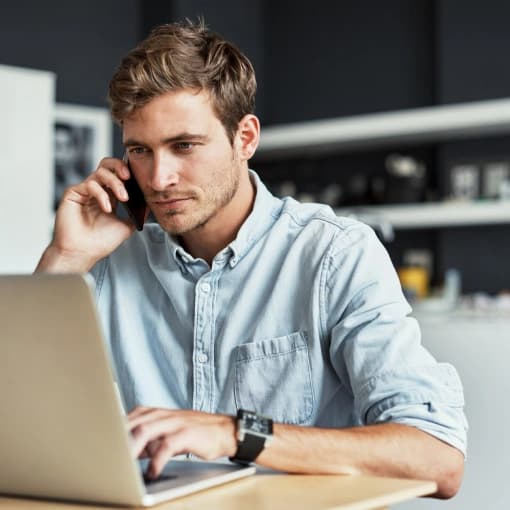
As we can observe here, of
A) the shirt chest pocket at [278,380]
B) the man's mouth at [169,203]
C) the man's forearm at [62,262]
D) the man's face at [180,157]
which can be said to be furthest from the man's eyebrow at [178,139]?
the shirt chest pocket at [278,380]

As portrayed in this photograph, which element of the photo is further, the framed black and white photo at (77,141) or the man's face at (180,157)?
the framed black and white photo at (77,141)

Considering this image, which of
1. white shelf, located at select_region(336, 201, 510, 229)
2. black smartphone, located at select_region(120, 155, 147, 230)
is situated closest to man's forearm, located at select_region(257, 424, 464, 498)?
black smartphone, located at select_region(120, 155, 147, 230)

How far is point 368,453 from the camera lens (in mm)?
1297

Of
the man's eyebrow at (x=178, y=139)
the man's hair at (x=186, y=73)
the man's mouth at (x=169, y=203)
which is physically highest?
the man's hair at (x=186, y=73)

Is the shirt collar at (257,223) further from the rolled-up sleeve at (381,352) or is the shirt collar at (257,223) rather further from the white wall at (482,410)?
the white wall at (482,410)

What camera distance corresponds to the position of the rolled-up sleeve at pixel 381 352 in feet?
4.61

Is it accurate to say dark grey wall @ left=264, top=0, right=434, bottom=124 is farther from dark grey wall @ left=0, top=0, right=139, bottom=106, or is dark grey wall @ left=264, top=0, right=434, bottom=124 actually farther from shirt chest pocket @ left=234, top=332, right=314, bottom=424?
shirt chest pocket @ left=234, top=332, right=314, bottom=424

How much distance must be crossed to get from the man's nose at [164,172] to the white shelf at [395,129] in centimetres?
341

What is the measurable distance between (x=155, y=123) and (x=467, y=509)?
962mm

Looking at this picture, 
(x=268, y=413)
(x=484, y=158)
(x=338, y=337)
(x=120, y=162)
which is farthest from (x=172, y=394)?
(x=484, y=158)

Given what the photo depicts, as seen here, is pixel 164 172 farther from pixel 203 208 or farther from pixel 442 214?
pixel 442 214

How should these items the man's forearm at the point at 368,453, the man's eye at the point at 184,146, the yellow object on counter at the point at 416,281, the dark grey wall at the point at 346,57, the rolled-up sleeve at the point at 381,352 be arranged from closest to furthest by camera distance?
the man's forearm at the point at 368,453 < the rolled-up sleeve at the point at 381,352 < the man's eye at the point at 184,146 < the yellow object on counter at the point at 416,281 < the dark grey wall at the point at 346,57

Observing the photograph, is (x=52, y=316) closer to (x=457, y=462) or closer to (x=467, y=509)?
(x=457, y=462)

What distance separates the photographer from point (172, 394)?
1.75m
